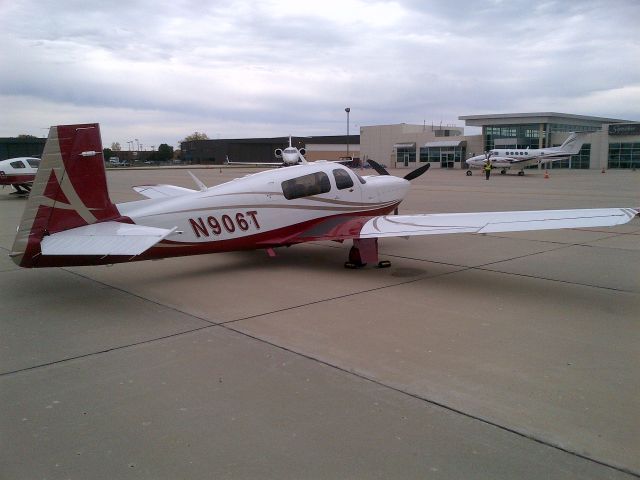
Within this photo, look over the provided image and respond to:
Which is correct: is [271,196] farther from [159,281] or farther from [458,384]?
[458,384]

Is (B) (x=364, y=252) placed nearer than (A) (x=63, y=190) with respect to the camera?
No

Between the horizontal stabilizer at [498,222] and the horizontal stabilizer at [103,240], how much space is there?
3.85 metres

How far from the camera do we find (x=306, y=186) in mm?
9789

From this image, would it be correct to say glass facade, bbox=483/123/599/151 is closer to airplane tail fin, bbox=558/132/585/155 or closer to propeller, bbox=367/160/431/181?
airplane tail fin, bbox=558/132/585/155

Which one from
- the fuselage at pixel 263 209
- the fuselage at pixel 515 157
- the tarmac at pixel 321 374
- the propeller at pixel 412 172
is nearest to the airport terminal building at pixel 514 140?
the fuselage at pixel 515 157

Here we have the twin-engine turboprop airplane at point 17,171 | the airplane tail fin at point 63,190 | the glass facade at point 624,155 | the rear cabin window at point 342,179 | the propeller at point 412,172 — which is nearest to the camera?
the airplane tail fin at point 63,190

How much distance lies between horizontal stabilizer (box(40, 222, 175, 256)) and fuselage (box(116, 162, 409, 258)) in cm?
80

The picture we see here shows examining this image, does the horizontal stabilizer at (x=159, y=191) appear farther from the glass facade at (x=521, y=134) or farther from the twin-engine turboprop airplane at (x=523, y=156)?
the glass facade at (x=521, y=134)

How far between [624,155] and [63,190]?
75.6 meters

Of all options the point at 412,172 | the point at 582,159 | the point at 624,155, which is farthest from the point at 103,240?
the point at 582,159

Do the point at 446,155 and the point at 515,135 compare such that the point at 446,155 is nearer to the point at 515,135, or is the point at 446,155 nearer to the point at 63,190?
the point at 515,135

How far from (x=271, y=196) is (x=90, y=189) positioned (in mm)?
3102

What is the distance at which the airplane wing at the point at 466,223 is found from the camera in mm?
7852

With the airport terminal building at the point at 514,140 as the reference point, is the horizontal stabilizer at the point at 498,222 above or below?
below
